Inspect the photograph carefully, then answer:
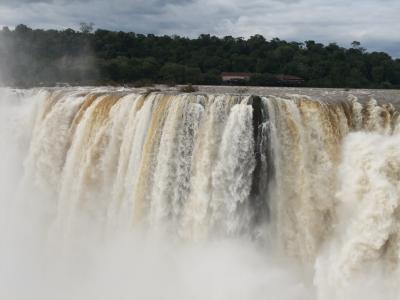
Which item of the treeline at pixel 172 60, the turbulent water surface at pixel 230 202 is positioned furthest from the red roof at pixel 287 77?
the turbulent water surface at pixel 230 202

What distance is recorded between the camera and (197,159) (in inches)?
520

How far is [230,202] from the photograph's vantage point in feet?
41.8

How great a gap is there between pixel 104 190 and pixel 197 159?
3.61m

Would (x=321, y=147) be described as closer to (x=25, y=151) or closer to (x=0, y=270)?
(x=0, y=270)

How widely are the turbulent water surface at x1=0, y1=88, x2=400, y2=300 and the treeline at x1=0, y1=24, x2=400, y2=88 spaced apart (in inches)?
661

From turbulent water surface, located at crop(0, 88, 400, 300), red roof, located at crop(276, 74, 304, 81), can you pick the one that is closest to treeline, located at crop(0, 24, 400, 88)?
red roof, located at crop(276, 74, 304, 81)

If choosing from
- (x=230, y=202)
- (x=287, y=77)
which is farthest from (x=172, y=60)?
(x=230, y=202)

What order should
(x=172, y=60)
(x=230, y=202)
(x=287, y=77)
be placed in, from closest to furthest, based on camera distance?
(x=230, y=202)
(x=287, y=77)
(x=172, y=60)

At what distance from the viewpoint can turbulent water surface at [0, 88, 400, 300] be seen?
11227 mm

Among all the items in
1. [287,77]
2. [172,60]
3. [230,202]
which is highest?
[172,60]

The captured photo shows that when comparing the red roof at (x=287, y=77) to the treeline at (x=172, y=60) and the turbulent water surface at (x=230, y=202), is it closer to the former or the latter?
the treeline at (x=172, y=60)

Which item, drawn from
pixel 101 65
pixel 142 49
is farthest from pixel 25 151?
pixel 142 49

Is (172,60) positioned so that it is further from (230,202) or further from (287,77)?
(230,202)

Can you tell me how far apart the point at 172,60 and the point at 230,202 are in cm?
2955
